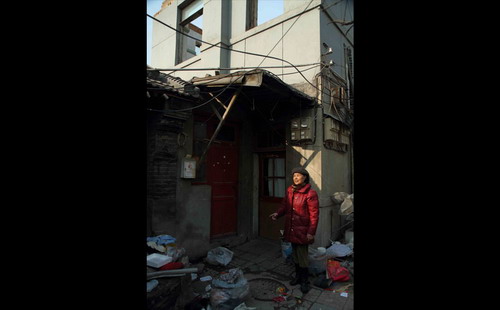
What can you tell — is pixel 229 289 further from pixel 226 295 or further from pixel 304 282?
pixel 304 282

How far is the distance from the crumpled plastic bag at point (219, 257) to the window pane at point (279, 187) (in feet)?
6.91

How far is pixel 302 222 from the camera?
13.8 ft

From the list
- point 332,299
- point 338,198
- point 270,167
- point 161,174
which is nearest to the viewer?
point 332,299

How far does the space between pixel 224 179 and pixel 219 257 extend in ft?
6.36

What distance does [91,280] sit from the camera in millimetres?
745

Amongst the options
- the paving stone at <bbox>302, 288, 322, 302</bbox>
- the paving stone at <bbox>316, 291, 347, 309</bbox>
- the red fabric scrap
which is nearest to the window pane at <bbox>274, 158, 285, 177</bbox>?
the paving stone at <bbox>302, 288, 322, 302</bbox>

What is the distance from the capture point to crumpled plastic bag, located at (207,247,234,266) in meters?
5.22

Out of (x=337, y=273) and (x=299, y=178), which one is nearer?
(x=299, y=178)

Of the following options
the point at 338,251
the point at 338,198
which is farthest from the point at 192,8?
the point at 338,251

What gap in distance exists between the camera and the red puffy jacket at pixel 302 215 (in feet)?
13.6

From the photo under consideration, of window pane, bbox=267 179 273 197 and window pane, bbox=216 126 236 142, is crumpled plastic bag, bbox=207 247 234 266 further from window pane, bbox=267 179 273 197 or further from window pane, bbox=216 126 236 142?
window pane, bbox=216 126 236 142

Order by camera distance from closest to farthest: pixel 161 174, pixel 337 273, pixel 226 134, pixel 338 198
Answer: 1. pixel 337 273
2. pixel 161 174
3. pixel 338 198
4. pixel 226 134

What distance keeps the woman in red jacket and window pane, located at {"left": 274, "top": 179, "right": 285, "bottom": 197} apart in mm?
2196
